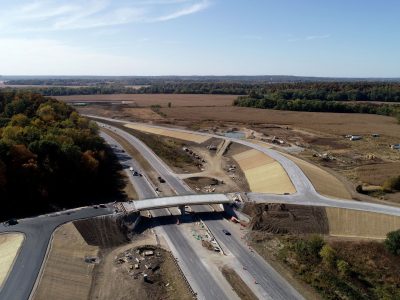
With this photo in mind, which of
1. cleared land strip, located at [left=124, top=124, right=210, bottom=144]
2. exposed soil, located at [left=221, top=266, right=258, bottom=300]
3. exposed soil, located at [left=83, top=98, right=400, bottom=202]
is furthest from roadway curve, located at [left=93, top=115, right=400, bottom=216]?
cleared land strip, located at [left=124, top=124, right=210, bottom=144]

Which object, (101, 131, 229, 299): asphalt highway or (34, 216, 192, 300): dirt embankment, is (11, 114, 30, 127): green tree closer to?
(101, 131, 229, 299): asphalt highway

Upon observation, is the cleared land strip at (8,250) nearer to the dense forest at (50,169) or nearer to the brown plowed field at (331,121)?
the dense forest at (50,169)

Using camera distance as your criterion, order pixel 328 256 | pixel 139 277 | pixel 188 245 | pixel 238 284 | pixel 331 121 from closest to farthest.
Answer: pixel 238 284 < pixel 139 277 < pixel 328 256 < pixel 188 245 < pixel 331 121

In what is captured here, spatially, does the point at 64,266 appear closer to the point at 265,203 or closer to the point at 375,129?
the point at 265,203

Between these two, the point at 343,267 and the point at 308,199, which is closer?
the point at 343,267

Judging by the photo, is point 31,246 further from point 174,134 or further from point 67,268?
point 174,134

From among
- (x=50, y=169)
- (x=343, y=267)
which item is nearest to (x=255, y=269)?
(x=343, y=267)
